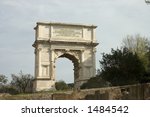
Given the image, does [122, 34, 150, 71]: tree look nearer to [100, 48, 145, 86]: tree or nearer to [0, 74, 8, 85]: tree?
[100, 48, 145, 86]: tree

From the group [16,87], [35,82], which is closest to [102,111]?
[35,82]

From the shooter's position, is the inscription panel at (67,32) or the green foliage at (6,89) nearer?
the inscription panel at (67,32)

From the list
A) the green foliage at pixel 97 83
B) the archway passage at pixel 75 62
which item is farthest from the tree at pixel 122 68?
the archway passage at pixel 75 62

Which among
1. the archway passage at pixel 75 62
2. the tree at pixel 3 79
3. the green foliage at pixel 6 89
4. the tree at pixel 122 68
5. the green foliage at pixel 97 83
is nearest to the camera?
the tree at pixel 122 68

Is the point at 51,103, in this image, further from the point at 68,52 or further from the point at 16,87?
the point at 16,87

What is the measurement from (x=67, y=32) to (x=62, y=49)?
258 cm

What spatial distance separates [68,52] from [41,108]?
147 ft

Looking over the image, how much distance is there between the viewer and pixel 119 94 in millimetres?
13945

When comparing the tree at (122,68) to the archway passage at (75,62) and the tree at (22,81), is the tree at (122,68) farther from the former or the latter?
the tree at (22,81)

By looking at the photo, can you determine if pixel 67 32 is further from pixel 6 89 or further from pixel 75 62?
pixel 6 89

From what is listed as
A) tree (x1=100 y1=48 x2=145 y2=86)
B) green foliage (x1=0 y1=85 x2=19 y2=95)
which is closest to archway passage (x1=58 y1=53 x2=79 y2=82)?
tree (x1=100 y1=48 x2=145 y2=86)

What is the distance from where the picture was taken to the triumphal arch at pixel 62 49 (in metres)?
48.8

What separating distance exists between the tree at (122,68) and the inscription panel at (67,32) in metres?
10.8

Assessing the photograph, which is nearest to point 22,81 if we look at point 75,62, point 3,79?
point 3,79
